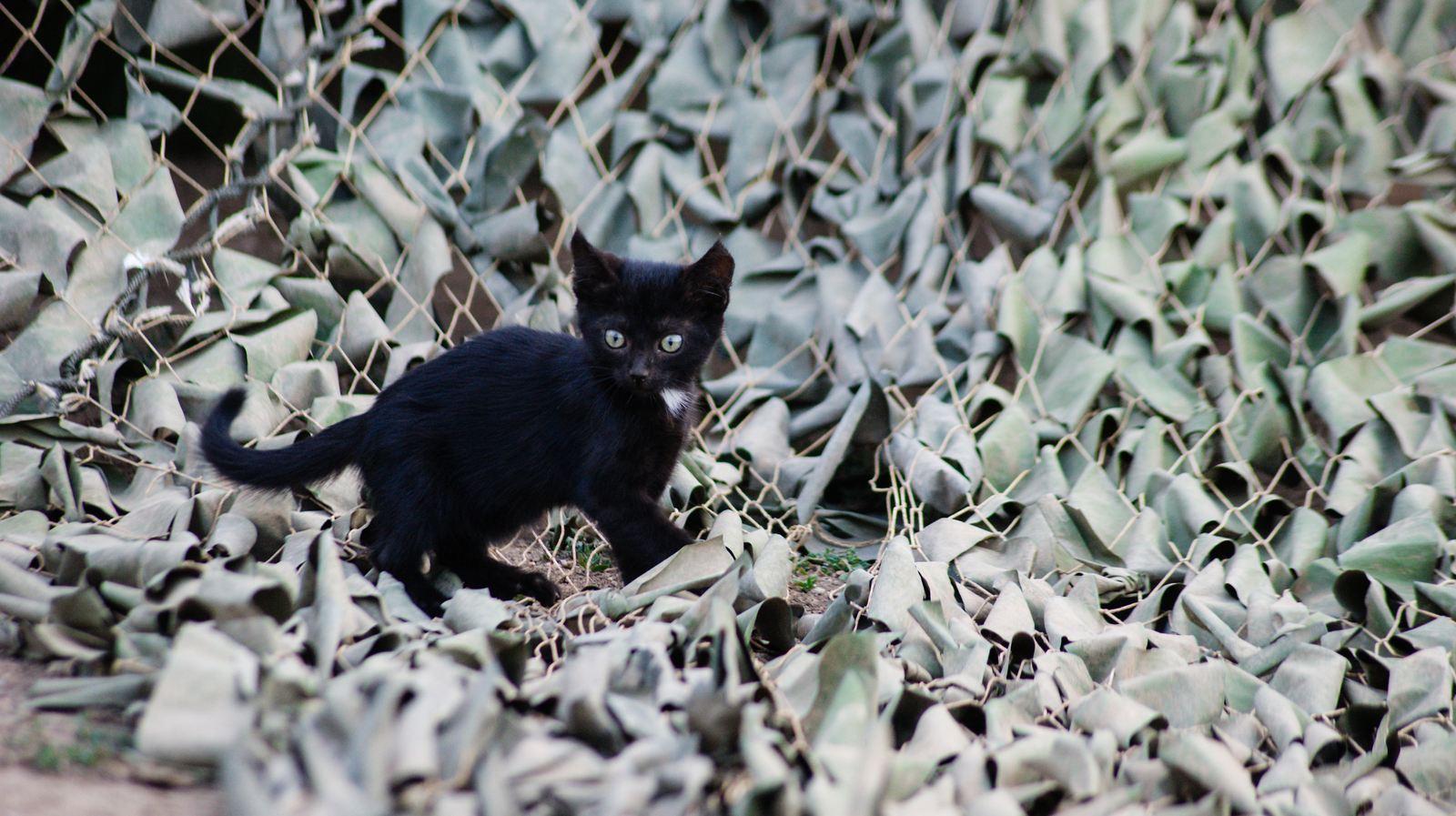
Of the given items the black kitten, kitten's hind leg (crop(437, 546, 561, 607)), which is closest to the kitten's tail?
the black kitten

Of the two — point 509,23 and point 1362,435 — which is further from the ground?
point 509,23

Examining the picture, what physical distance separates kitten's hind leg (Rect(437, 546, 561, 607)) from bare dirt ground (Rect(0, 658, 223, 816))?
64 centimetres

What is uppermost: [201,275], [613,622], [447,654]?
[201,275]

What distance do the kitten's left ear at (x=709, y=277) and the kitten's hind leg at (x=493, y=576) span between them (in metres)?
0.51

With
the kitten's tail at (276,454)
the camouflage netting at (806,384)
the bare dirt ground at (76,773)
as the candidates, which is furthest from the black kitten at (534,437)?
the bare dirt ground at (76,773)

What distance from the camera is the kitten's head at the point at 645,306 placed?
4.92ft

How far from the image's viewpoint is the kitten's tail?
141cm

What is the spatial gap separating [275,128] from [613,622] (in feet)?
4.18

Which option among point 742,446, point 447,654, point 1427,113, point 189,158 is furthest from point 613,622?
point 1427,113

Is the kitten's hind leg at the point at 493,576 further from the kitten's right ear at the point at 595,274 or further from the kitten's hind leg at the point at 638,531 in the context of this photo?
the kitten's right ear at the point at 595,274

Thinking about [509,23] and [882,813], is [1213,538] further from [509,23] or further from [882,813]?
[509,23]

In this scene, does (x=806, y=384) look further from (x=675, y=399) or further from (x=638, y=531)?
(x=638, y=531)

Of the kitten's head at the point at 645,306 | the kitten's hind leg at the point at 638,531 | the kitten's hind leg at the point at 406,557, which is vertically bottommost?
the kitten's hind leg at the point at 406,557

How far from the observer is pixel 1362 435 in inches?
70.4
